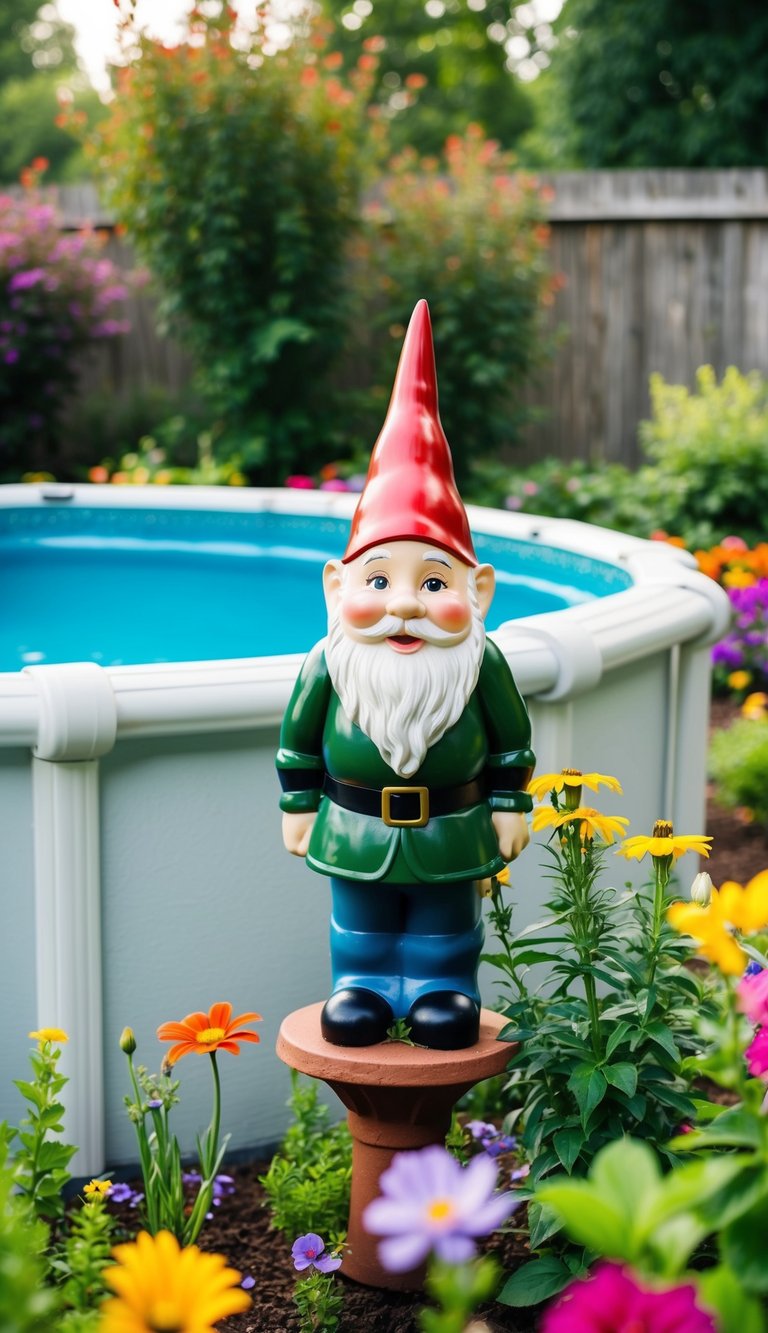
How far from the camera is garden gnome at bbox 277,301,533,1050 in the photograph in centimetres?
210

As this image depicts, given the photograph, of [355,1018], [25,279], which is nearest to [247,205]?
[25,279]

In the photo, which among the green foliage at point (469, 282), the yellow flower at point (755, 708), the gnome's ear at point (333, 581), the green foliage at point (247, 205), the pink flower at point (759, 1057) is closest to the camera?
the pink flower at point (759, 1057)

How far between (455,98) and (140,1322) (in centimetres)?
2492

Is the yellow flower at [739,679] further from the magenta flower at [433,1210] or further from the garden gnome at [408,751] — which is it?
the magenta flower at [433,1210]

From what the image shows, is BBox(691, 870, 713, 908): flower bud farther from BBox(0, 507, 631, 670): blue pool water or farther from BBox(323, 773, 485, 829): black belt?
BBox(0, 507, 631, 670): blue pool water

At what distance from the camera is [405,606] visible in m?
2.06

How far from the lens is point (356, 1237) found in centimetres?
231

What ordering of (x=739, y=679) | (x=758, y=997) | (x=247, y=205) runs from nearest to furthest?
(x=758, y=997)
(x=739, y=679)
(x=247, y=205)

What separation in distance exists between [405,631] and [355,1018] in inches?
22.5

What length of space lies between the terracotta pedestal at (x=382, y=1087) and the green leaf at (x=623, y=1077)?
164 mm

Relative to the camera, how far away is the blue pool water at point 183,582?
4734mm

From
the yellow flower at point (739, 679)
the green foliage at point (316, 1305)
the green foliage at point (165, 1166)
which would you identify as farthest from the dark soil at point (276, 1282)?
the yellow flower at point (739, 679)

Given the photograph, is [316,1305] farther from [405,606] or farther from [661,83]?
[661,83]

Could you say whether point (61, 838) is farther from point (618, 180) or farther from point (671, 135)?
point (671, 135)
